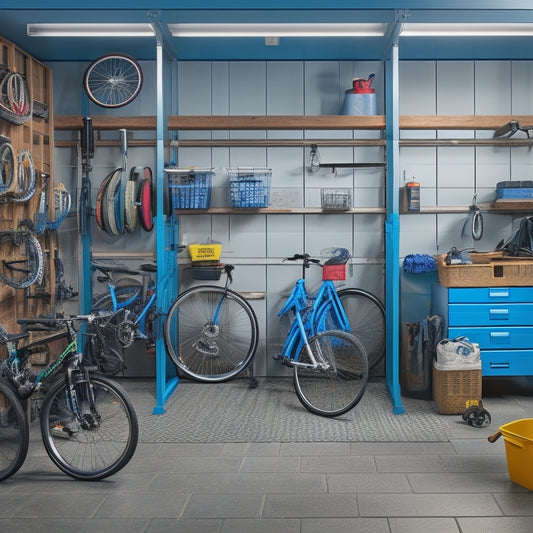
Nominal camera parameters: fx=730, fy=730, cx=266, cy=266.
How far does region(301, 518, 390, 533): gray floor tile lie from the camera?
3.43 metres

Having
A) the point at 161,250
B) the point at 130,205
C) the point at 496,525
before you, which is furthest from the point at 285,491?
the point at 130,205

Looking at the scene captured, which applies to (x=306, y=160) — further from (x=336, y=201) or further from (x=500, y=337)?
(x=500, y=337)

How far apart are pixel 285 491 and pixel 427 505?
76 cm

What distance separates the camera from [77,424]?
412 cm

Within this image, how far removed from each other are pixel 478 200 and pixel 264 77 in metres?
2.30

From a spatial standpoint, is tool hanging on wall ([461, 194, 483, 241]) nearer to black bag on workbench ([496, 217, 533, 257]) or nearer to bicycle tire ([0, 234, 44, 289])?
black bag on workbench ([496, 217, 533, 257])

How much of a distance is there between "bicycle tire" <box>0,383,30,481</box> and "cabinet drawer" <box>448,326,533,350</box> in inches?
133

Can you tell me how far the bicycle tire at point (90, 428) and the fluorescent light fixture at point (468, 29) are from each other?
11.4 feet

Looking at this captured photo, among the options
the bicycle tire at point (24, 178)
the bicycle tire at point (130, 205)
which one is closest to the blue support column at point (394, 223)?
the bicycle tire at point (130, 205)

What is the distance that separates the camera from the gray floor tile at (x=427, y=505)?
363 centimetres

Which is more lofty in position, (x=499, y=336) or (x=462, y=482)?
(x=499, y=336)

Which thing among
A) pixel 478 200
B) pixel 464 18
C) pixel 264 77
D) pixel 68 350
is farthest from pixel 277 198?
pixel 68 350

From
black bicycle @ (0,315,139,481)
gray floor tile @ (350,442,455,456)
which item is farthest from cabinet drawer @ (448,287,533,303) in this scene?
black bicycle @ (0,315,139,481)

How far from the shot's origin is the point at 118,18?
5.29 m
